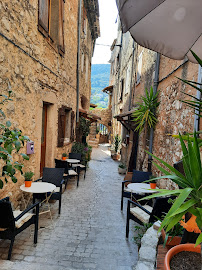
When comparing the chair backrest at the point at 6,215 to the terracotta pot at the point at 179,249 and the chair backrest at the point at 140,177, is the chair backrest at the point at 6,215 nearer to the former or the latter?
the terracotta pot at the point at 179,249

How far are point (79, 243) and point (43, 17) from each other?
4617 millimetres

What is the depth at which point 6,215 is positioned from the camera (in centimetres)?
253

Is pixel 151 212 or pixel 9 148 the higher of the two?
pixel 9 148

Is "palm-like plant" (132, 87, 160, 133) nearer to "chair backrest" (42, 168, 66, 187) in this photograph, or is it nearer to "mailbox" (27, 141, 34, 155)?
"chair backrest" (42, 168, 66, 187)

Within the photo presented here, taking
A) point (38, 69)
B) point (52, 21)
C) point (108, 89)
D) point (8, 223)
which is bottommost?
point (8, 223)

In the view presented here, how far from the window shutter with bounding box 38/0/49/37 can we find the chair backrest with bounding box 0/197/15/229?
3.54m

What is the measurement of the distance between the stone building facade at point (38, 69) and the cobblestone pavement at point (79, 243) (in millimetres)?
899

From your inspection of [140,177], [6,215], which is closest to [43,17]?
[6,215]

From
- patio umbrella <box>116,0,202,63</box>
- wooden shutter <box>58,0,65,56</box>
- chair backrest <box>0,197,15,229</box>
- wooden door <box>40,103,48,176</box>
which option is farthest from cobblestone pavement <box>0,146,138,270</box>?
wooden shutter <box>58,0,65,56</box>

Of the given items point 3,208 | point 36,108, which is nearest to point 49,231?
point 3,208

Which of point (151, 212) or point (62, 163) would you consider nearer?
point (151, 212)

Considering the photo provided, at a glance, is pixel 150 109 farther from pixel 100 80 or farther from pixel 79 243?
pixel 100 80

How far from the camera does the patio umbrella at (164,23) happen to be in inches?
63.8

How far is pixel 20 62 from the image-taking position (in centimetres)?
351
